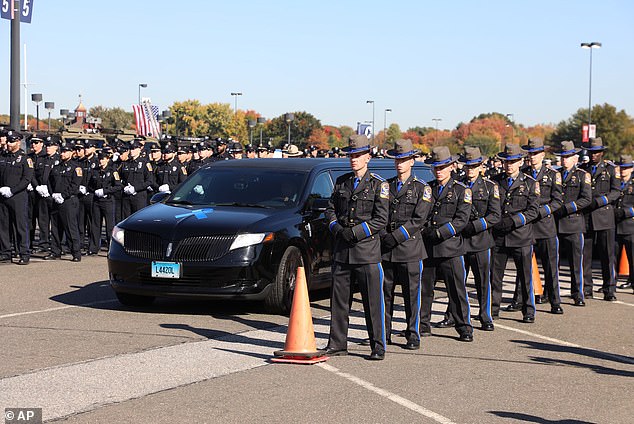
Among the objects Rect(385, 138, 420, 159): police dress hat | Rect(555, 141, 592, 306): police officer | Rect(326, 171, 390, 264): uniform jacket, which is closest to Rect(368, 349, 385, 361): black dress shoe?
Rect(326, 171, 390, 264): uniform jacket

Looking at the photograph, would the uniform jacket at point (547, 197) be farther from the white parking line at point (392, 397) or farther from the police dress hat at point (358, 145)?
the white parking line at point (392, 397)

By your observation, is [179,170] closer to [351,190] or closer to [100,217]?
[100,217]

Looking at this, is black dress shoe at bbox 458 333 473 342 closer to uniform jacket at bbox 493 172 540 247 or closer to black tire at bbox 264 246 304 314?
uniform jacket at bbox 493 172 540 247

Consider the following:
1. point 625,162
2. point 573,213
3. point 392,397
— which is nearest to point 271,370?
point 392,397

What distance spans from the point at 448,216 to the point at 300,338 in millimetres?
2269

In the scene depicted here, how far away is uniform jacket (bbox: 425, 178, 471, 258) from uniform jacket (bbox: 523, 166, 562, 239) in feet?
7.55

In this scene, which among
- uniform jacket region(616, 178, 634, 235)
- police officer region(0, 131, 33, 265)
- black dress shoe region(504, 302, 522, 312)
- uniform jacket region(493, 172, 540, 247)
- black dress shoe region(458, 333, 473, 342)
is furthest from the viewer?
police officer region(0, 131, 33, 265)

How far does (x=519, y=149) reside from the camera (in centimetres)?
1101

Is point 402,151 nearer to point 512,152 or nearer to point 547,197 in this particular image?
point 512,152

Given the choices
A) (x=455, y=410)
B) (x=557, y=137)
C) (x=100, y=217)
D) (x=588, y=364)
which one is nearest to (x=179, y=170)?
(x=100, y=217)

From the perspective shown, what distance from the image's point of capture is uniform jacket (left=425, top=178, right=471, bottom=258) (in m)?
9.53

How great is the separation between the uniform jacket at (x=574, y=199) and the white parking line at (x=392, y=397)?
554 centimetres

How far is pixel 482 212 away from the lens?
1026cm

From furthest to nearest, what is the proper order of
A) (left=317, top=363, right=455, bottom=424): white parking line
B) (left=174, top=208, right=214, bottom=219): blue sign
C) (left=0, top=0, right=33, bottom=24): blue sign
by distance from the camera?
1. (left=0, top=0, right=33, bottom=24): blue sign
2. (left=174, top=208, right=214, bottom=219): blue sign
3. (left=317, top=363, right=455, bottom=424): white parking line
